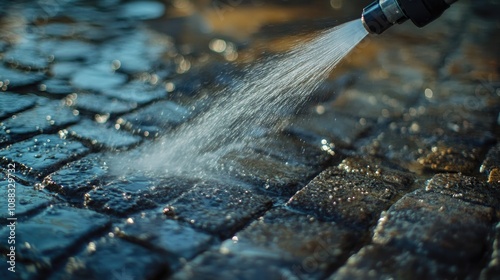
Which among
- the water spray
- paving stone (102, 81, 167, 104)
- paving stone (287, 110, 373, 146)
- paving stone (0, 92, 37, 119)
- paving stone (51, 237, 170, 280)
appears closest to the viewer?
paving stone (51, 237, 170, 280)

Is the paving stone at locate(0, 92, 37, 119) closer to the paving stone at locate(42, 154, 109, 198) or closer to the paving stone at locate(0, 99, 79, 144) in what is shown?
the paving stone at locate(0, 99, 79, 144)

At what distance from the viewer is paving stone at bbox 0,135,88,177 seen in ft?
11.1

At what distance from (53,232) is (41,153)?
991mm

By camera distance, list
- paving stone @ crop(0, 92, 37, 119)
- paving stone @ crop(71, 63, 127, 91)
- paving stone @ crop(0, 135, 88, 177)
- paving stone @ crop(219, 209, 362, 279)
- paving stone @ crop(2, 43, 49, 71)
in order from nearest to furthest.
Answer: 1. paving stone @ crop(219, 209, 362, 279)
2. paving stone @ crop(0, 135, 88, 177)
3. paving stone @ crop(0, 92, 37, 119)
4. paving stone @ crop(71, 63, 127, 91)
5. paving stone @ crop(2, 43, 49, 71)

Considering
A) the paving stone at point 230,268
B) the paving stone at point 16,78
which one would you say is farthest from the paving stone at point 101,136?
the paving stone at point 230,268

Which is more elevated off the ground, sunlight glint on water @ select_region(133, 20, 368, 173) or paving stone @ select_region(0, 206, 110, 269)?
paving stone @ select_region(0, 206, 110, 269)

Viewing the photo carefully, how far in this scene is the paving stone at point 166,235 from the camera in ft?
8.54

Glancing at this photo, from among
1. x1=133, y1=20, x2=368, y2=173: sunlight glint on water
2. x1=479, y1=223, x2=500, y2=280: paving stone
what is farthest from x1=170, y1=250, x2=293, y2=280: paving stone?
x1=133, y1=20, x2=368, y2=173: sunlight glint on water

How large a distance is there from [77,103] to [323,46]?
197cm

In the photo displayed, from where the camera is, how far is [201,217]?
288cm

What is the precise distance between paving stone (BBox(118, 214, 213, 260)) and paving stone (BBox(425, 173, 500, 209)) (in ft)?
4.77

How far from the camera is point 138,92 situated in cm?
467

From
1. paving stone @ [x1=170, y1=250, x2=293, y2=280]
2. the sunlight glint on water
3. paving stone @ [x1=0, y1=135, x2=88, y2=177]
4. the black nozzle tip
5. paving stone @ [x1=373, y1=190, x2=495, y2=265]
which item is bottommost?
paving stone @ [x1=373, y1=190, x2=495, y2=265]

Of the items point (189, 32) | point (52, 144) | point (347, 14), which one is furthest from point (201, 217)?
point (347, 14)
